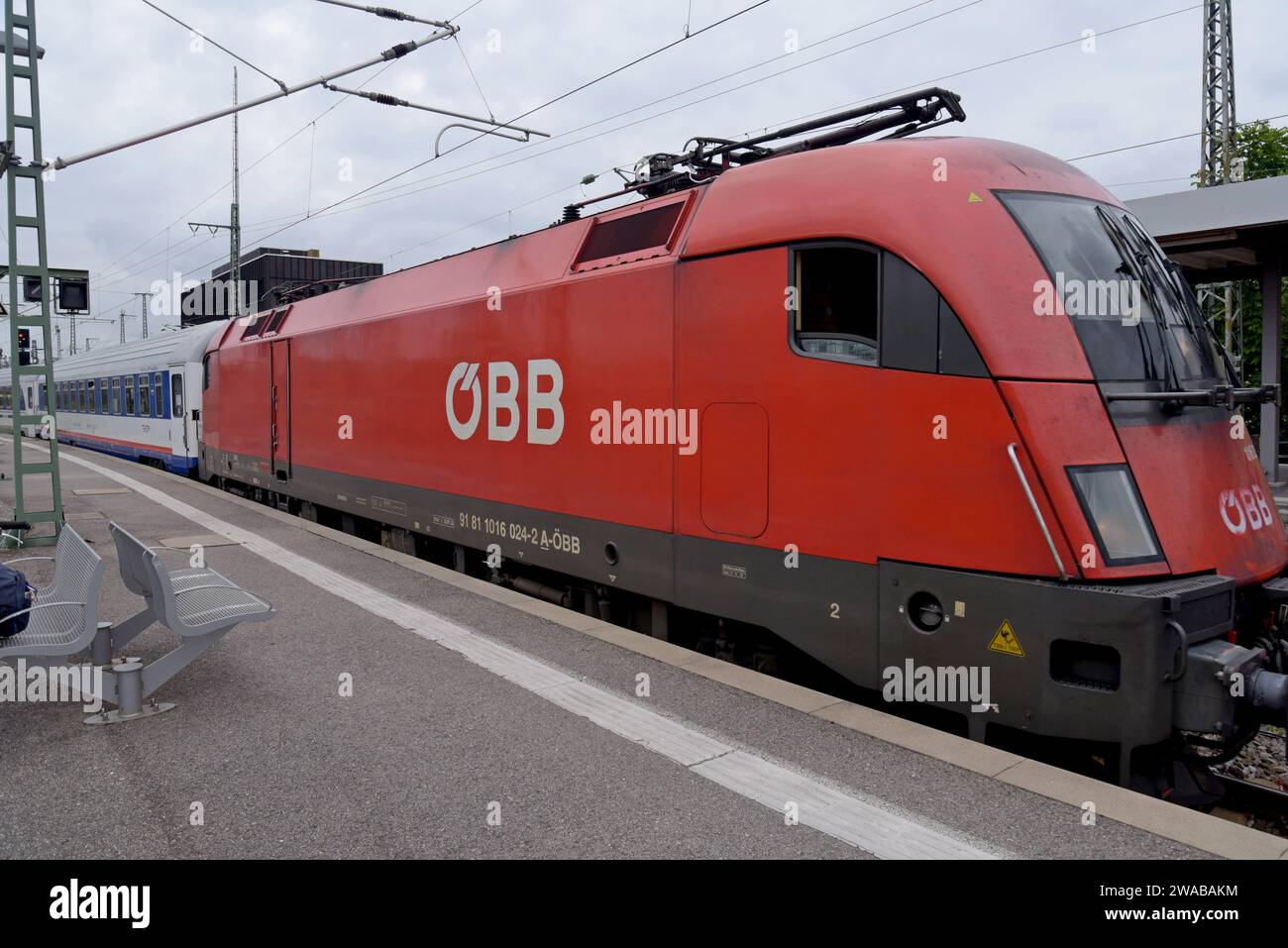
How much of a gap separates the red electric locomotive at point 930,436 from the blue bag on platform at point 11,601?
3427mm

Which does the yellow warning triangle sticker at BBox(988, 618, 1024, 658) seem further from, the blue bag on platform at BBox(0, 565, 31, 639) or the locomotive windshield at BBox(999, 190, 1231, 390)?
the blue bag on platform at BBox(0, 565, 31, 639)

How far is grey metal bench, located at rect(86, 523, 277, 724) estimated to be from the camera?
15.9 ft

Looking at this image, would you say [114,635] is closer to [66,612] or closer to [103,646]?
[103,646]

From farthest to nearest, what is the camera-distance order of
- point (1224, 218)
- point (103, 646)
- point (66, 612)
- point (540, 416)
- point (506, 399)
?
point (1224, 218), point (506, 399), point (540, 416), point (103, 646), point (66, 612)

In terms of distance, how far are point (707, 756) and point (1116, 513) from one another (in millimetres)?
2150

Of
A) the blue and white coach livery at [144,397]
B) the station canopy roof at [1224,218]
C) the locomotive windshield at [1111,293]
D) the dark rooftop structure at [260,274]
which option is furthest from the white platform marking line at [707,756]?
the dark rooftop structure at [260,274]

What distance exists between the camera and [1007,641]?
4152mm

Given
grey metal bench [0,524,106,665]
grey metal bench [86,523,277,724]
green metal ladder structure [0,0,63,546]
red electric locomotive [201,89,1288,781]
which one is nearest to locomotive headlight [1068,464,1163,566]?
red electric locomotive [201,89,1288,781]

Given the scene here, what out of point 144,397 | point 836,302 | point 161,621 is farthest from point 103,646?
point 144,397

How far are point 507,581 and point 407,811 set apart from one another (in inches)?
193

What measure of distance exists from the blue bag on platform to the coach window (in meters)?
4.25

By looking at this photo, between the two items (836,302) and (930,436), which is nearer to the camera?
(930,436)

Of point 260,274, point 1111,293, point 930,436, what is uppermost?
point 260,274
